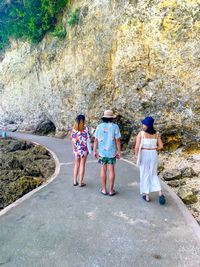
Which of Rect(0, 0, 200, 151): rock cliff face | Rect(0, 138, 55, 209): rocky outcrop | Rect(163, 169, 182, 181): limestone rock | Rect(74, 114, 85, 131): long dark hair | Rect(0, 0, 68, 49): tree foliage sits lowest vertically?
Rect(0, 138, 55, 209): rocky outcrop

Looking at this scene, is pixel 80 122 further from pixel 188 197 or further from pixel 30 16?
pixel 30 16

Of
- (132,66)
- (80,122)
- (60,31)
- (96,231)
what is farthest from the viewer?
(60,31)

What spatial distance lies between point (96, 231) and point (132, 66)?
737 centimetres

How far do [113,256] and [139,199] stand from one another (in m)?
1.90

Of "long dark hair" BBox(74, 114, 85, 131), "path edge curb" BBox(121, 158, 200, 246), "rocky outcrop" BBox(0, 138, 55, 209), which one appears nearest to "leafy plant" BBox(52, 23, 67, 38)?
"rocky outcrop" BBox(0, 138, 55, 209)

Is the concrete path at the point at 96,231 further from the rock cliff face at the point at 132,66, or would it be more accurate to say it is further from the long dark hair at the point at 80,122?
the rock cliff face at the point at 132,66

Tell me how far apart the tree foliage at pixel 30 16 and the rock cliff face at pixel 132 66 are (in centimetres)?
141

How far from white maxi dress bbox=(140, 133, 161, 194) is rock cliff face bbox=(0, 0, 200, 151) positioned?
154 inches

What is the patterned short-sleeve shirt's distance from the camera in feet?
15.1

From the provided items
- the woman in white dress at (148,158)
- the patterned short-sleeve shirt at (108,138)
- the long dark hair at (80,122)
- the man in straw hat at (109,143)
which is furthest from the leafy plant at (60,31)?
the woman in white dress at (148,158)

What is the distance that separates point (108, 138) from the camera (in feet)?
15.2

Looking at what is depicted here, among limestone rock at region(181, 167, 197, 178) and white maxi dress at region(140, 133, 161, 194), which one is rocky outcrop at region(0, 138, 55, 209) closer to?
white maxi dress at region(140, 133, 161, 194)

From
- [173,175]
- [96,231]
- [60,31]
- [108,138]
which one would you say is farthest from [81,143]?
[60,31]

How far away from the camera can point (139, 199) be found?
4.45 meters
